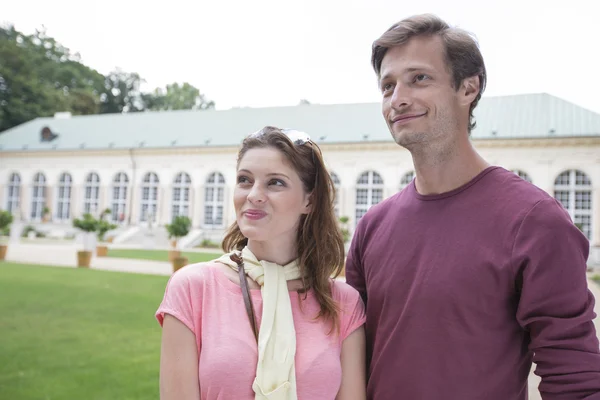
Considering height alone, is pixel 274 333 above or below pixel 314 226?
below

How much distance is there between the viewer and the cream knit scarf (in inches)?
62.7

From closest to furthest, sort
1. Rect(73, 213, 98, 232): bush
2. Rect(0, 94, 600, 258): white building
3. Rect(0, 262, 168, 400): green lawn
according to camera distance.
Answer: Rect(0, 262, 168, 400): green lawn, Rect(73, 213, 98, 232): bush, Rect(0, 94, 600, 258): white building

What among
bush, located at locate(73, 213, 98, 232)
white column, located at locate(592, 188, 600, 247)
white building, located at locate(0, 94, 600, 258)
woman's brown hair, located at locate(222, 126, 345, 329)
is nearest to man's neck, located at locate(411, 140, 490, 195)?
woman's brown hair, located at locate(222, 126, 345, 329)

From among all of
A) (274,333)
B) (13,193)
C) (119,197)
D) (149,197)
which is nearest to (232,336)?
(274,333)

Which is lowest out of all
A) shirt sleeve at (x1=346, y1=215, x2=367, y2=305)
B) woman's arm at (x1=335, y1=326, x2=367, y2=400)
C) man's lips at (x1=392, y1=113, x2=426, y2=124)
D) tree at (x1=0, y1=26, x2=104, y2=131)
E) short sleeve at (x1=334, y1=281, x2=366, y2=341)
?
woman's arm at (x1=335, y1=326, x2=367, y2=400)

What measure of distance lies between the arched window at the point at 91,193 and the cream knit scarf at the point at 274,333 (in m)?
30.9

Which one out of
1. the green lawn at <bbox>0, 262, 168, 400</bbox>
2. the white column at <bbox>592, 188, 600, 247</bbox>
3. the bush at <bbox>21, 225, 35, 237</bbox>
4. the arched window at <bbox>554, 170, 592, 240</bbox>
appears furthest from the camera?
the bush at <bbox>21, 225, 35, 237</bbox>

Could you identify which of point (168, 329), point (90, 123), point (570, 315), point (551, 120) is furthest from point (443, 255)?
point (90, 123)

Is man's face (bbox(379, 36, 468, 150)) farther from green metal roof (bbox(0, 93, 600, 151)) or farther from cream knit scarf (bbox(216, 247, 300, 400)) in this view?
green metal roof (bbox(0, 93, 600, 151))

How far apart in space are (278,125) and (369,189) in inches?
209

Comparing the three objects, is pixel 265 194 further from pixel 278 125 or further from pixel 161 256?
pixel 278 125

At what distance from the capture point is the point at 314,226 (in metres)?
1.98

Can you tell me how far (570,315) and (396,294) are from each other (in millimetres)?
537

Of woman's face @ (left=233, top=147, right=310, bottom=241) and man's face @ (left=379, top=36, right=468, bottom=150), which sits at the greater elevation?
man's face @ (left=379, top=36, right=468, bottom=150)
